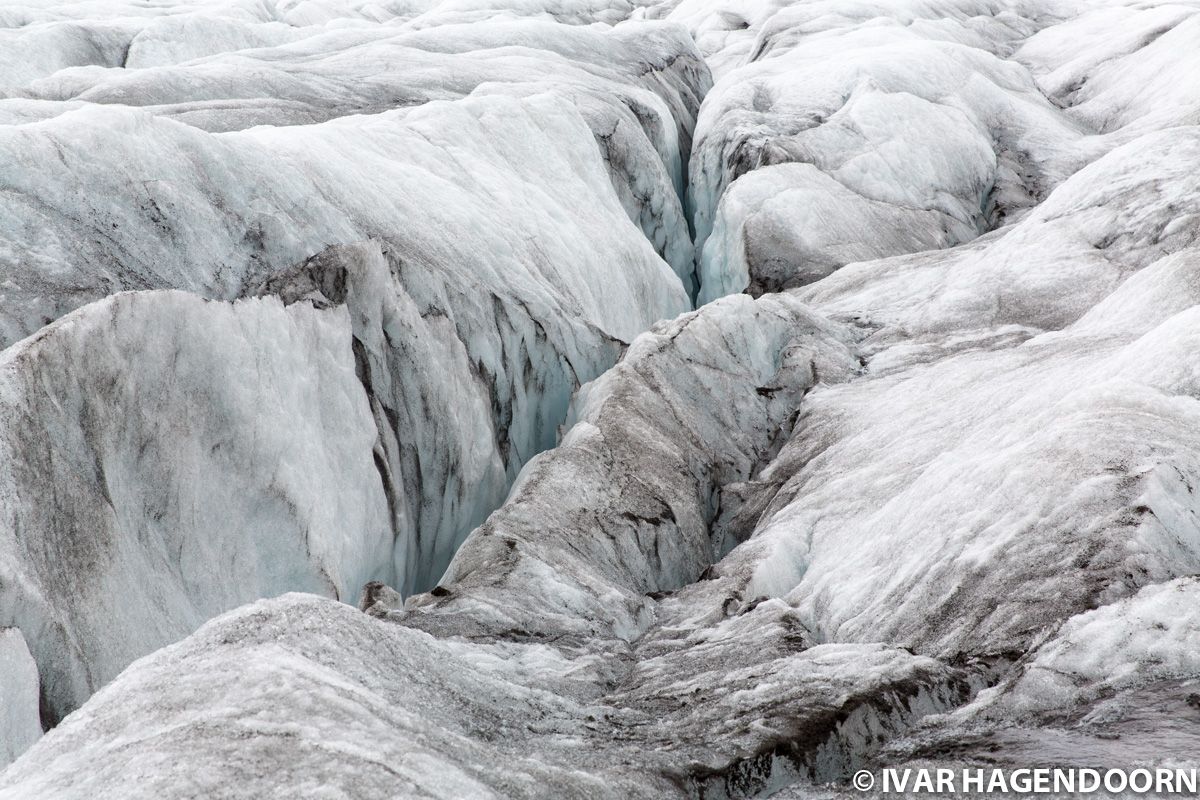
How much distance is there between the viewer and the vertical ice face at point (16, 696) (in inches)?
267

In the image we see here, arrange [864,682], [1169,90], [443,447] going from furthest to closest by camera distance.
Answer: [1169,90]
[443,447]
[864,682]

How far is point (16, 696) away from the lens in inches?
274

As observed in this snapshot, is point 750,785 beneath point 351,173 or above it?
beneath

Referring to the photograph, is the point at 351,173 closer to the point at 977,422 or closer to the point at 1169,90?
the point at 977,422

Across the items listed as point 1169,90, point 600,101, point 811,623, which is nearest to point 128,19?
point 600,101

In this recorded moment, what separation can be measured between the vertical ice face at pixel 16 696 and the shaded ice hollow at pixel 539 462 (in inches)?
1.1

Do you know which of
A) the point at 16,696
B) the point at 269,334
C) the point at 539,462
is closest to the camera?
the point at 16,696

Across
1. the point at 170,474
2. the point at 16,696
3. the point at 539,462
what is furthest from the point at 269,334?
the point at 16,696

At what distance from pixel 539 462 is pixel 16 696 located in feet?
22.8

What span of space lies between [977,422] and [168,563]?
8.67 meters

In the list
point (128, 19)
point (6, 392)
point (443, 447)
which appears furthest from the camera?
point (128, 19)

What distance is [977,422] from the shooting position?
11562mm

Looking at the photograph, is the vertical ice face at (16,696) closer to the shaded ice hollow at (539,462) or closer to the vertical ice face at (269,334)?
the shaded ice hollow at (539,462)

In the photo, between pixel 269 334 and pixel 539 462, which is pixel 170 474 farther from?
pixel 539 462
